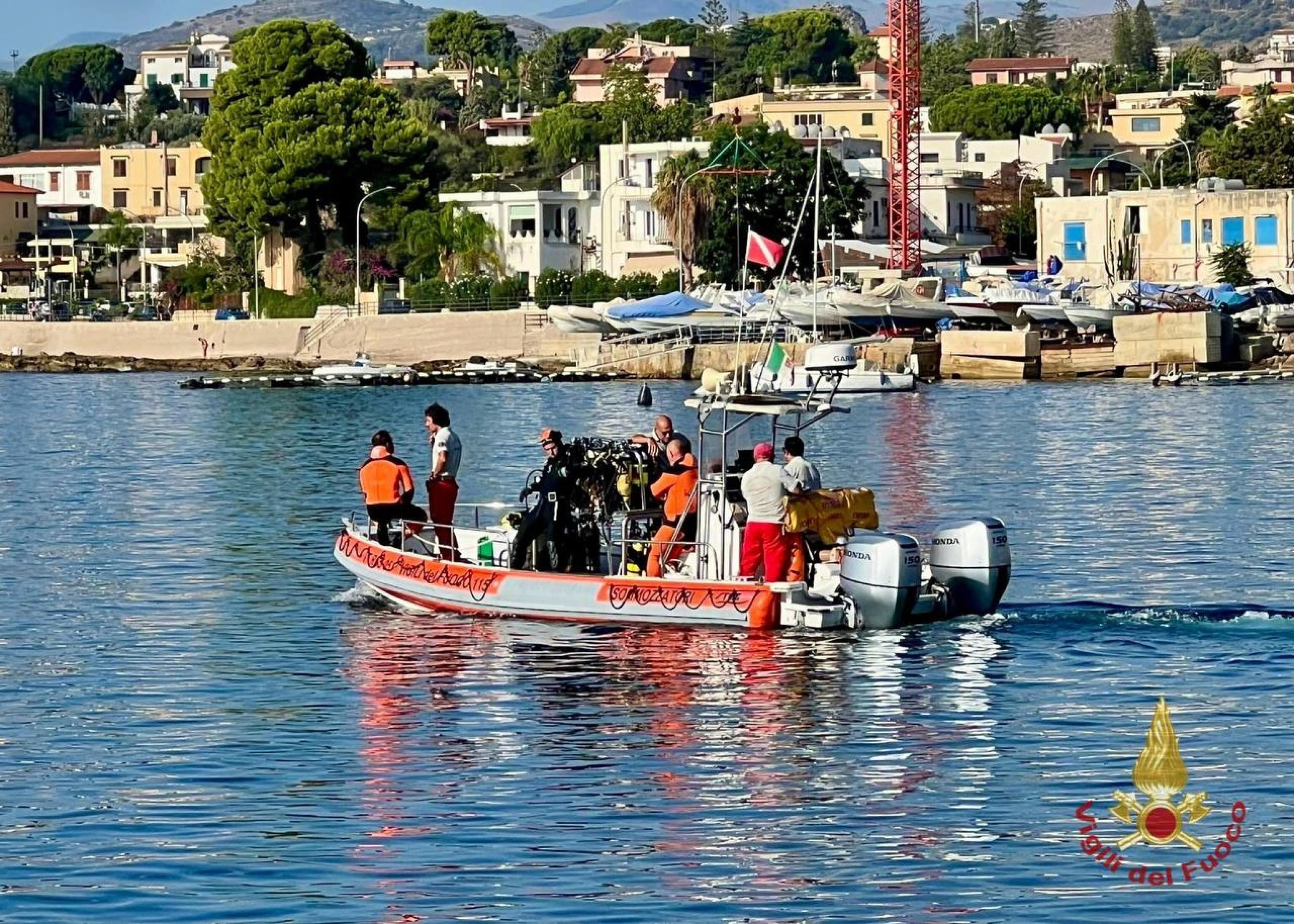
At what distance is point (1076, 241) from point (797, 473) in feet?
273

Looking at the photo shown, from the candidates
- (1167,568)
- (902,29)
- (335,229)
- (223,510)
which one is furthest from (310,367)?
(1167,568)

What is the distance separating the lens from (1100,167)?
135875 millimetres

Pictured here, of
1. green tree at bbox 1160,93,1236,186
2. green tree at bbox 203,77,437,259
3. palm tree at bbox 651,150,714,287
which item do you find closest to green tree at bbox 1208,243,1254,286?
palm tree at bbox 651,150,714,287

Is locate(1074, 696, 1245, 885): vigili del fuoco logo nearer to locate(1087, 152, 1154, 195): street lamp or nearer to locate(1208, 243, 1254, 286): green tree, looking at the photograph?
locate(1208, 243, 1254, 286): green tree

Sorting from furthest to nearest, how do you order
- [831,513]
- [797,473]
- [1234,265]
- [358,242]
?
[358,242] < [1234,265] < [831,513] < [797,473]


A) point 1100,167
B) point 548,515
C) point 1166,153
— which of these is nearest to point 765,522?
point 548,515

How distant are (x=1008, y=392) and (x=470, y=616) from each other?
57878 mm

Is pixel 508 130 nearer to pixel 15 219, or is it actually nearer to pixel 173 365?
pixel 15 219

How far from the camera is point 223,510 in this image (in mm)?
45625

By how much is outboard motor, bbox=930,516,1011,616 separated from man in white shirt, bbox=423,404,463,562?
5887mm

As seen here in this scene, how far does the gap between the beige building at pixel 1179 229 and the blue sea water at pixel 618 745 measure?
62.8 meters

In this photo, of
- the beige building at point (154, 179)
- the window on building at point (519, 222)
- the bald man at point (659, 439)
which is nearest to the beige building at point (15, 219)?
the beige building at point (154, 179)

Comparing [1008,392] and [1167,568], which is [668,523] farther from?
[1008,392]

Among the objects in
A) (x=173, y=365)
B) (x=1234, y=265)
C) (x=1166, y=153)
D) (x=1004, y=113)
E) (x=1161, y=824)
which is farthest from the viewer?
(x=1004, y=113)
